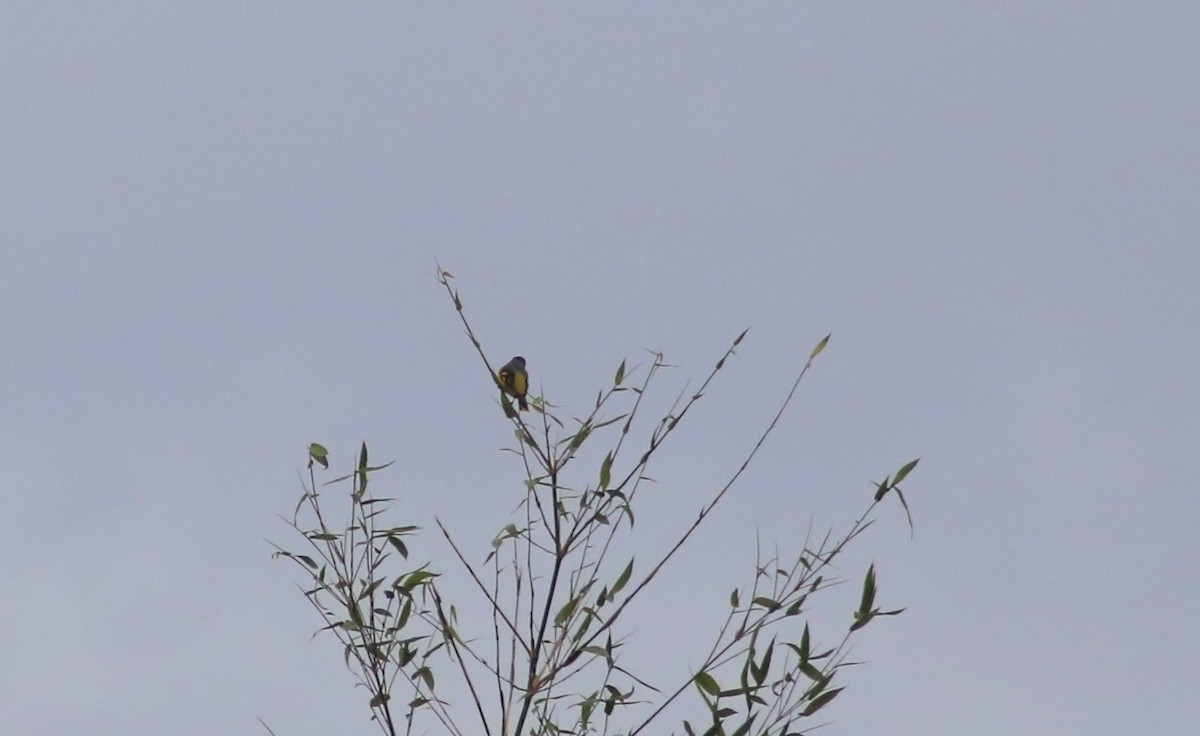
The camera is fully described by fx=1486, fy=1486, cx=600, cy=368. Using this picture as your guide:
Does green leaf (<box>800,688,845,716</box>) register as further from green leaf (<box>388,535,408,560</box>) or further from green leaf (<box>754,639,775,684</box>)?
green leaf (<box>388,535,408,560</box>)

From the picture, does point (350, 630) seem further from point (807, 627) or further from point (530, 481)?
point (807, 627)

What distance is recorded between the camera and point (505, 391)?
4688 millimetres

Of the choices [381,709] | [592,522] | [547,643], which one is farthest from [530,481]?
[381,709]

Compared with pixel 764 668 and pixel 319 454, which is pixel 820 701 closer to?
pixel 764 668

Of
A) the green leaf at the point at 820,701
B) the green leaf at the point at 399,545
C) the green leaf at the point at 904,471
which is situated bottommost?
the green leaf at the point at 820,701

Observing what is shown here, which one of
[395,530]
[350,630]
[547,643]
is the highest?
[395,530]

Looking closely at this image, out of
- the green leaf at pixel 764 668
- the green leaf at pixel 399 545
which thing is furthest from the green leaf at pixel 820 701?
the green leaf at pixel 399 545

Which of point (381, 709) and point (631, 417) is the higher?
point (631, 417)

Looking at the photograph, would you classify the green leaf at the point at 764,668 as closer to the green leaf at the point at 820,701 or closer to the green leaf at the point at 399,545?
the green leaf at the point at 820,701

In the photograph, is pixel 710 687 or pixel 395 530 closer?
pixel 710 687

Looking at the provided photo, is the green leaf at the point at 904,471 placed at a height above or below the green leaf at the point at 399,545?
below

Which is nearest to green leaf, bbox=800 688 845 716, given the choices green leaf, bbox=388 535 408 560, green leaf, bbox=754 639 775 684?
green leaf, bbox=754 639 775 684

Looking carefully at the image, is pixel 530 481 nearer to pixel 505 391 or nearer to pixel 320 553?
pixel 505 391

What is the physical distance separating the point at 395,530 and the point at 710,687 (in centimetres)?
113
